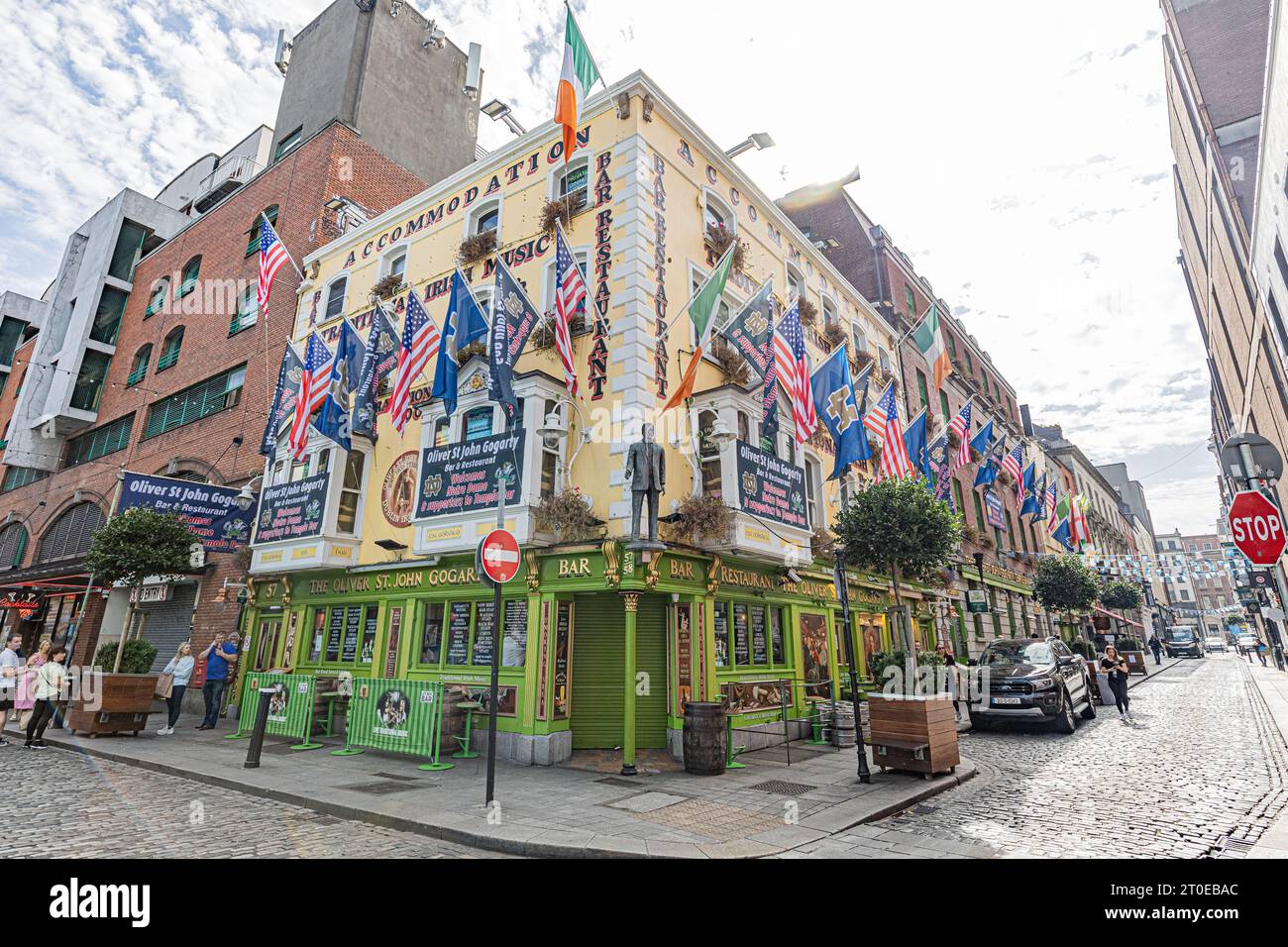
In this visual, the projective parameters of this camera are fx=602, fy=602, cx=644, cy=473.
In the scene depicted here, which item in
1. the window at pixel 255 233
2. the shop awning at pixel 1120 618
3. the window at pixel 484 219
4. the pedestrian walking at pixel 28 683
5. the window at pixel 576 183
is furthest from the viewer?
the shop awning at pixel 1120 618

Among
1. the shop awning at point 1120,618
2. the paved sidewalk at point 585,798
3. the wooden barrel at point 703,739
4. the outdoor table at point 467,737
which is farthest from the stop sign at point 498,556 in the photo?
the shop awning at point 1120,618

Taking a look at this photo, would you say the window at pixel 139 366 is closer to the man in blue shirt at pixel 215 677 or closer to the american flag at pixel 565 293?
the man in blue shirt at pixel 215 677

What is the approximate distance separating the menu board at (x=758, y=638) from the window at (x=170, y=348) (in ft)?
81.0

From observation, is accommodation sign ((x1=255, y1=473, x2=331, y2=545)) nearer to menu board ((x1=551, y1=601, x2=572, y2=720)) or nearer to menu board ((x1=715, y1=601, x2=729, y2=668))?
menu board ((x1=551, y1=601, x2=572, y2=720))

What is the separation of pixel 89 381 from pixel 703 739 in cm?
3244

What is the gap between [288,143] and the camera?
25062 mm

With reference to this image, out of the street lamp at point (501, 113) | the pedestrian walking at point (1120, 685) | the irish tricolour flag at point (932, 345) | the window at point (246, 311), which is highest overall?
the street lamp at point (501, 113)

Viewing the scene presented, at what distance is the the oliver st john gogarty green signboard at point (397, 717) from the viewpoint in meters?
10.4

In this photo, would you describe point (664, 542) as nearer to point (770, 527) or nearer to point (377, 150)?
point (770, 527)

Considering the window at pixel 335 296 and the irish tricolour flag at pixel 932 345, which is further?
the window at pixel 335 296

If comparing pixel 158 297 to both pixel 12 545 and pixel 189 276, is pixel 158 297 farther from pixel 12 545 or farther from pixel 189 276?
pixel 12 545

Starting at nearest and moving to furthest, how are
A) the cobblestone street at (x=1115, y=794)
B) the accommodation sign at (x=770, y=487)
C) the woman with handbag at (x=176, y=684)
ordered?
the cobblestone street at (x=1115, y=794)
the accommodation sign at (x=770, y=487)
the woman with handbag at (x=176, y=684)

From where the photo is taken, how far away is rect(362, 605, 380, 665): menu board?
1449 cm
